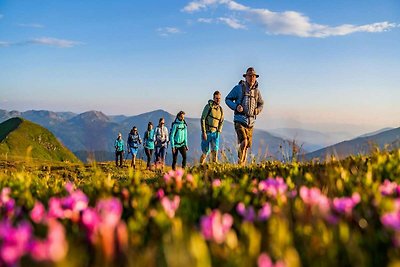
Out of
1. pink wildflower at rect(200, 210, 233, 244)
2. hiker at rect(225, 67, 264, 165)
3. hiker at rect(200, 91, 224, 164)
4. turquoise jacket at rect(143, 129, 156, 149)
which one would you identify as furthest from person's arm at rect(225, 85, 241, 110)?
turquoise jacket at rect(143, 129, 156, 149)

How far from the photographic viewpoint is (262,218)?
10.5 feet

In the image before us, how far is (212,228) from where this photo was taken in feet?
8.00

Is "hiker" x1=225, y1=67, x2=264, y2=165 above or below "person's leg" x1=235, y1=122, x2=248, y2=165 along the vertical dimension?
above

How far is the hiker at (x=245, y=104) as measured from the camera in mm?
15266

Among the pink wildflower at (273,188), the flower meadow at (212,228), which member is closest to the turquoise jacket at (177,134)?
the flower meadow at (212,228)

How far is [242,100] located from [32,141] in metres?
129

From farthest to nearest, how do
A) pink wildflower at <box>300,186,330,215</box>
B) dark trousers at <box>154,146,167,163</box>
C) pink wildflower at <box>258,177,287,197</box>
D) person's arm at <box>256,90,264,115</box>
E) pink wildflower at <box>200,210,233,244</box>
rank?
1. dark trousers at <box>154,146,167,163</box>
2. person's arm at <box>256,90,264,115</box>
3. pink wildflower at <box>258,177,287,197</box>
4. pink wildflower at <box>300,186,330,215</box>
5. pink wildflower at <box>200,210,233,244</box>

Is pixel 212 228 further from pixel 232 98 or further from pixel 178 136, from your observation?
pixel 178 136

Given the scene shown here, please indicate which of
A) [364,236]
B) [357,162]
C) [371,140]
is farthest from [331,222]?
[371,140]

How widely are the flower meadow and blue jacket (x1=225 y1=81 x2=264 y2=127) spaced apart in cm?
1037

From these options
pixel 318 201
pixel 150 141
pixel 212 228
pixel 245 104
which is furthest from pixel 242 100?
pixel 150 141

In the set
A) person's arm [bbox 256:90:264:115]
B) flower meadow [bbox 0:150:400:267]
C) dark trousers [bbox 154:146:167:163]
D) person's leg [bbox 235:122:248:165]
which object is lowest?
dark trousers [bbox 154:146:167:163]

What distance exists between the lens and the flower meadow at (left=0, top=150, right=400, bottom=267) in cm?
219

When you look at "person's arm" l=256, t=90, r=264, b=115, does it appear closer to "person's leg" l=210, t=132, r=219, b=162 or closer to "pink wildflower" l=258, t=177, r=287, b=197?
"person's leg" l=210, t=132, r=219, b=162
